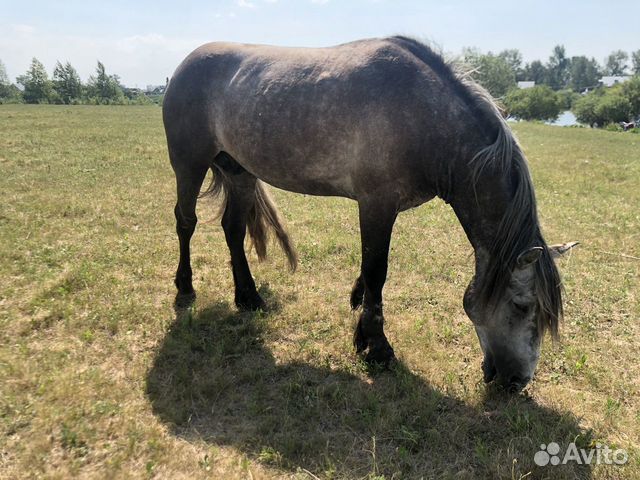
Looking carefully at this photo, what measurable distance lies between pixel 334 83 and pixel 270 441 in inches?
98.0

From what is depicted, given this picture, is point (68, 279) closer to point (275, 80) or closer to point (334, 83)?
point (275, 80)

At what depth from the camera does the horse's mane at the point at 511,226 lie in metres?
2.61

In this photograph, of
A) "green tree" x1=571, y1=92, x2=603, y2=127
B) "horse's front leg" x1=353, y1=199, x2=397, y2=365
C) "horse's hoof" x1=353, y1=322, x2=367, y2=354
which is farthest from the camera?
"green tree" x1=571, y1=92, x2=603, y2=127

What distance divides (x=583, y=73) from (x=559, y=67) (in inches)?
535

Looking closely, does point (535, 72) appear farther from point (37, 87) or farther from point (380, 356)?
point (380, 356)

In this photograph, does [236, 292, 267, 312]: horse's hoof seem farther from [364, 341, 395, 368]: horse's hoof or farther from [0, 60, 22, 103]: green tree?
[0, 60, 22, 103]: green tree

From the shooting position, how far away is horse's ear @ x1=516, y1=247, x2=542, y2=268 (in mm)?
2398

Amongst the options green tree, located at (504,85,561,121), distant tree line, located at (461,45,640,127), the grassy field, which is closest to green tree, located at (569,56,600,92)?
distant tree line, located at (461,45,640,127)

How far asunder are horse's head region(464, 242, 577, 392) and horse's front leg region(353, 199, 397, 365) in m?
0.69

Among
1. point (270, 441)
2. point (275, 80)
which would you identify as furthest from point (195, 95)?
point (270, 441)

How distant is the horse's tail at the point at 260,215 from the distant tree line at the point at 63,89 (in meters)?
64.4

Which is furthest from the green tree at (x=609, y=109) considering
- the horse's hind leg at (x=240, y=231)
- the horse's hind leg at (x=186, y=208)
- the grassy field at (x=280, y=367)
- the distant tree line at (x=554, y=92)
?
the horse's hind leg at (x=186, y=208)

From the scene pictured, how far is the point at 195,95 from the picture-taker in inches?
154

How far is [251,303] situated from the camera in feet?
14.1
